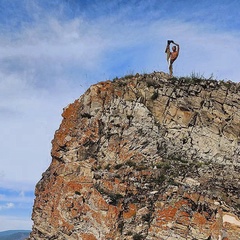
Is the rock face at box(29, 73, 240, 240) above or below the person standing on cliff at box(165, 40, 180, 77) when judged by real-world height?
below

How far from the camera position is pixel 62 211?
16656 mm

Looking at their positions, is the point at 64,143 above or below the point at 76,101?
below

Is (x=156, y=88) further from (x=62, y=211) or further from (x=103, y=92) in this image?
(x=62, y=211)

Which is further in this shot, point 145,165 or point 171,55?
point 171,55

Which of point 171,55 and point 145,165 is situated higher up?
point 171,55

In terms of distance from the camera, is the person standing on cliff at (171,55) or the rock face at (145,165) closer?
the rock face at (145,165)

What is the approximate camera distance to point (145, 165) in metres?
17.1

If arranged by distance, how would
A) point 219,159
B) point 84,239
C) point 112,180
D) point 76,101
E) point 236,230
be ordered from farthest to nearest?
1. point 76,101
2. point 219,159
3. point 112,180
4. point 84,239
5. point 236,230

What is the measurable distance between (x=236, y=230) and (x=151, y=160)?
5.07m

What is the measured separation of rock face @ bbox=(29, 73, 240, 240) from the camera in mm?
14898

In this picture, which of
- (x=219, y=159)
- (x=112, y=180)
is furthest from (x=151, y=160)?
(x=219, y=159)

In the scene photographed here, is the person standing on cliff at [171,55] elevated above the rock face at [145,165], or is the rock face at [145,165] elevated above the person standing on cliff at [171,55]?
the person standing on cliff at [171,55]

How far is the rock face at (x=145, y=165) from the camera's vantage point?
1490 cm

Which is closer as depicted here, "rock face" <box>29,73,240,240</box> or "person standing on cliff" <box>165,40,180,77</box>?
"rock face" <box>29,73,240,240</box>
